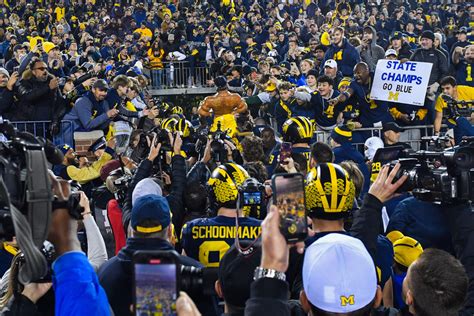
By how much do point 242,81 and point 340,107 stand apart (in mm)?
4649

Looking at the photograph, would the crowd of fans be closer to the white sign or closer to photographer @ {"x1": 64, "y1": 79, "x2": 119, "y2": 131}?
photographer @ {"x1": 64, "y1": 79, "x2": 119, "y2": 131}

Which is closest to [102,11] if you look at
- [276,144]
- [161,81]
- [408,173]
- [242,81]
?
[161,81]

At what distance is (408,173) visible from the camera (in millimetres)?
3643

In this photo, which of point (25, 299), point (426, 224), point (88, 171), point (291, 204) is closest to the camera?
point (291, 204)

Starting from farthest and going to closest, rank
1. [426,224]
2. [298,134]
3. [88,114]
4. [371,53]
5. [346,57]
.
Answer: [371,53] < [346,57] < [88,114] < [298,134] < [426,224]

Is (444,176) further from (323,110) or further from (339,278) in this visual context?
(323,110)

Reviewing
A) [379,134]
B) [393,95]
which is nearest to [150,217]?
[379,134]

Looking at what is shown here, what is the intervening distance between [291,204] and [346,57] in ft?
37.3

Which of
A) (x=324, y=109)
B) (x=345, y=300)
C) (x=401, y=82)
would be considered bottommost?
(x=345, y=300)

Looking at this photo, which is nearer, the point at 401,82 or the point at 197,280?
the point at 197,280

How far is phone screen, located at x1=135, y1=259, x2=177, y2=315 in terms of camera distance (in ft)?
6.80

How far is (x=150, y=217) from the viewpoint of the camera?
3.54 meters

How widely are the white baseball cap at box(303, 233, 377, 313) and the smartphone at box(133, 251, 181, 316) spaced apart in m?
0.63

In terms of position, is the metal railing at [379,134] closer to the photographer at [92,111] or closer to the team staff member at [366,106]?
the team staff member at [366,106]
